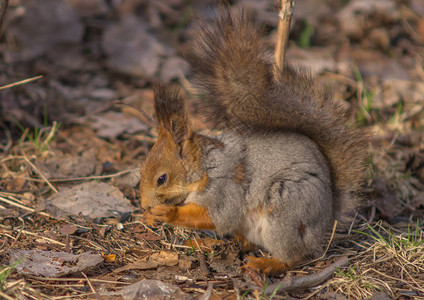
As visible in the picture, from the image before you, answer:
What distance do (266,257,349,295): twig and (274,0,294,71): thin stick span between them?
4.09 ft

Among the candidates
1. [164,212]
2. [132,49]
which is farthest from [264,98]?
[132,49]

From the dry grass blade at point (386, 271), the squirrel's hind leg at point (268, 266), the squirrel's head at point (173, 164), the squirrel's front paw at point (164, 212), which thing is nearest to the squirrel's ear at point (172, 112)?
the squirrel's head at point (173, 164)

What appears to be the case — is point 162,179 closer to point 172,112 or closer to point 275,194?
point 172,112

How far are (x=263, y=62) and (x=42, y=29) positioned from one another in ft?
11.3

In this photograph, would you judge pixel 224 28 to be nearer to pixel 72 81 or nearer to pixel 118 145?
pixel 118 145

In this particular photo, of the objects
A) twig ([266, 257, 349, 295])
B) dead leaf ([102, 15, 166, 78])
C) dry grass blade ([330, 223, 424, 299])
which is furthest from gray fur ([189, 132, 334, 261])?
dead leaf ([102, 15, 166, 78])

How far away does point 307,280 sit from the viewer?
2400 mm

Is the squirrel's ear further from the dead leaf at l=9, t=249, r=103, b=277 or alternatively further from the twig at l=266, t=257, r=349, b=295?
the twig at l=266, t=257, r=349, b=295

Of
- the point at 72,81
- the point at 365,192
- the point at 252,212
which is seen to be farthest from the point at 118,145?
the point at 365,192

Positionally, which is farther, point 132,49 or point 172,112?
point 132,49

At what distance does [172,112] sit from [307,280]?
1.10 meters

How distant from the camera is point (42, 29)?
5.14 meters

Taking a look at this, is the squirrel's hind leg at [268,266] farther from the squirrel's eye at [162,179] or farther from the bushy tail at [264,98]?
the squirrel's eye at [162,179]

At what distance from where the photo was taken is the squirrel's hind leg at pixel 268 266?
2562 millimetres
